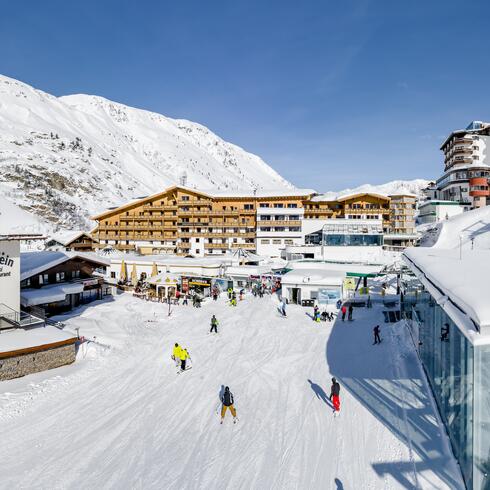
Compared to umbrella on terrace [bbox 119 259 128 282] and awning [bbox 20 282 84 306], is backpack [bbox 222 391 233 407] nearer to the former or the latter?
awning [bbox 20 282 84 306]

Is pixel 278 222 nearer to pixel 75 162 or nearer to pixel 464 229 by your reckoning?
pixel 464 229

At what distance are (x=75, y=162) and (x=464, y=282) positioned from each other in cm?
11772

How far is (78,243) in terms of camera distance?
50438mm

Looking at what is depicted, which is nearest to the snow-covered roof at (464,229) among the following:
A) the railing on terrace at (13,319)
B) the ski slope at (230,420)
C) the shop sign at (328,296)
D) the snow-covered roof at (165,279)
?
the shop sign at (328,296)

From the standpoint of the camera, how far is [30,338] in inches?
695

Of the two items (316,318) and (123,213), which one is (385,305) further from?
(123,213)

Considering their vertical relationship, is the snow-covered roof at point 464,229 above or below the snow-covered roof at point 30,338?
above

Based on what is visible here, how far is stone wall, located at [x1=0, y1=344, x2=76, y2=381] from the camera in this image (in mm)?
16000

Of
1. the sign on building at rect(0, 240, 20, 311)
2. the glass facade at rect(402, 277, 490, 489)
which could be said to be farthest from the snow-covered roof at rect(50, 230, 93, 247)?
the glass facade at rect(402, 277, 490, 489)

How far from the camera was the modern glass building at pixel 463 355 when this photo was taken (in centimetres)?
724

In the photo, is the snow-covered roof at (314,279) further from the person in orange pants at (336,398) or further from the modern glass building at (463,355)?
the person in orange pants at (336,398)

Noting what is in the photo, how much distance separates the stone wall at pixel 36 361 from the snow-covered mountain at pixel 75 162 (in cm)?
6253

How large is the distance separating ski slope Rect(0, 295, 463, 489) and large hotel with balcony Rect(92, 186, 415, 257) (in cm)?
3757

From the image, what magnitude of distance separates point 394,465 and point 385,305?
19.8 m
